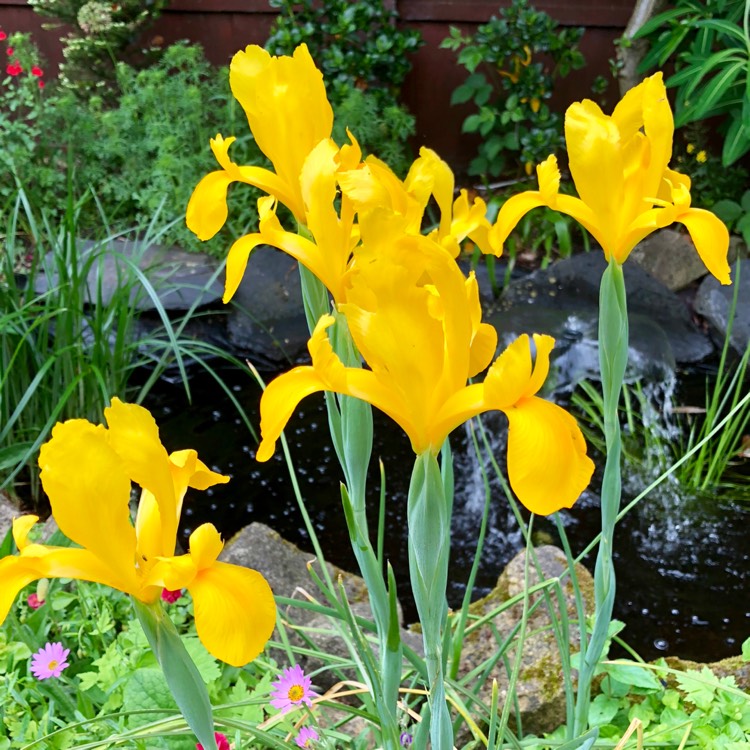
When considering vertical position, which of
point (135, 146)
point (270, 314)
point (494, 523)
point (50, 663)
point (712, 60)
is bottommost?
point (494, 523)

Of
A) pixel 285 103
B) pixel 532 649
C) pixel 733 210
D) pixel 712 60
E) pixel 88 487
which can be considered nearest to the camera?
pixel 88 487

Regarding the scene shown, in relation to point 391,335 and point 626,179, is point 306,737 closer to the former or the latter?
point 391,335

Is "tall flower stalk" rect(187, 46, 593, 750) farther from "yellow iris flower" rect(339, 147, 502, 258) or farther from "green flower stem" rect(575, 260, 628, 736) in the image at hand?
"green flower stem" rect(575, 260, 628, 736)

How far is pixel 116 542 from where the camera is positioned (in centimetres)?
66

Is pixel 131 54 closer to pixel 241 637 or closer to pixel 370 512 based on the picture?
pixel 370 512

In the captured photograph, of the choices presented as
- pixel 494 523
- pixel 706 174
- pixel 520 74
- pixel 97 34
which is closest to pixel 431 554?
pixel 494 523

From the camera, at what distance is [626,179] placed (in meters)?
0.88

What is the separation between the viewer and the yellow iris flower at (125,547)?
0.64 m

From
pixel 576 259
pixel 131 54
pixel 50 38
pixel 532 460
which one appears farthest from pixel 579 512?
pixel 50 38

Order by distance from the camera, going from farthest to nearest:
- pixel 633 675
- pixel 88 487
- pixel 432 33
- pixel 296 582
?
pixel 432 33
pixel 296 582
pixel 633 675
pixel 88 487

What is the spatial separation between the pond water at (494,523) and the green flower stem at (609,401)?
1.42 metres

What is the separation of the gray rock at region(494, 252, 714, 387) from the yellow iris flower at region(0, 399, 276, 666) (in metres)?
2.96

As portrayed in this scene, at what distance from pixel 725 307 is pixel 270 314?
2124mm

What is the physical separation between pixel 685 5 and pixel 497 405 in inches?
162
